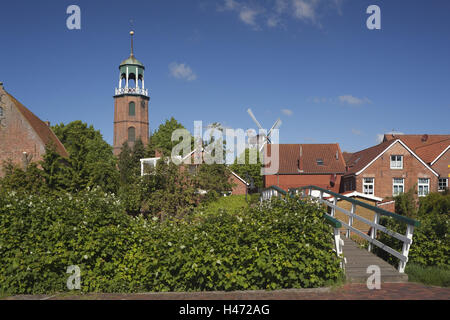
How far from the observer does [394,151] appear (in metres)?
40.8

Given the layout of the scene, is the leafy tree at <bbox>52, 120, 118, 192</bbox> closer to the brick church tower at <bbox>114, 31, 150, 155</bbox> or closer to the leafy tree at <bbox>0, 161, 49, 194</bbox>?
the leafy tree at <bbox>0, 161, 49, 194</bbox>

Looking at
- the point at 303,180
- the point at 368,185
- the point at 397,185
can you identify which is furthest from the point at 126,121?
the point at 397,185

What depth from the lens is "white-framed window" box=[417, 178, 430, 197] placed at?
4066cm

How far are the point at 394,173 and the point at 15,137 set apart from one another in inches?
1474

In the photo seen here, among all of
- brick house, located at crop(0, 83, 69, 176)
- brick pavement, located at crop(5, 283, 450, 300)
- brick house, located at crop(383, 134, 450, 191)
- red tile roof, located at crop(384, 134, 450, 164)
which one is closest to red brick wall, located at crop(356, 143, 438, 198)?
brick house, located at crop(383, 134, 450, 191)

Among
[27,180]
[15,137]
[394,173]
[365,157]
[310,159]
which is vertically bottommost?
[27,180]

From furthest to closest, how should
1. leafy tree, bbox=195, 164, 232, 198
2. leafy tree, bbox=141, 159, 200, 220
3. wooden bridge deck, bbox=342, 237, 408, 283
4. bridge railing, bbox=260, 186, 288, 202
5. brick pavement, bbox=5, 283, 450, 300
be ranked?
leafy tree, bbox=195, 164, 232, 198
leafy tree, bbox=141, 159, 200, 220
bridge railing, bbox=260, 186, 288, 202
wooden bridge deck, bbox=342, 237, 408, 283
brick pavement, bbox=5, 283, 450, 300

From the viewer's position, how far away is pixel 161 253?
7.94 meters

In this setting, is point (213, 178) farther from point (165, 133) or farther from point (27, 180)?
point (165, 133)

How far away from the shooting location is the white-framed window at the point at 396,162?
134 feet

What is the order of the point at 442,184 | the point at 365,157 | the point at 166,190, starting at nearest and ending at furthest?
the point at 166,190, the point at 442,184, the point at 365,157

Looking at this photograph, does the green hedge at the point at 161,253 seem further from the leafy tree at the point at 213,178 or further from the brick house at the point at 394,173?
the brick house at the point at 394,173

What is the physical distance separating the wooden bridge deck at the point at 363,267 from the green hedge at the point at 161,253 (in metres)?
0.40

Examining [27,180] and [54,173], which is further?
[54,173]
